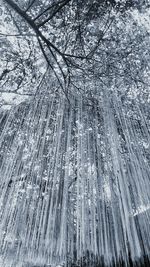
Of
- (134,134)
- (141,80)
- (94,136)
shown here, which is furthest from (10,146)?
(141,80)

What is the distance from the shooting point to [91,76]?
13.7 feet

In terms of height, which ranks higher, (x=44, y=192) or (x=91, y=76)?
(x=91, y=76)

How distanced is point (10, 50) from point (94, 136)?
8.24ft

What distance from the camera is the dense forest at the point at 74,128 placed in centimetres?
336

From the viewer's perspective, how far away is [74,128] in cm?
485

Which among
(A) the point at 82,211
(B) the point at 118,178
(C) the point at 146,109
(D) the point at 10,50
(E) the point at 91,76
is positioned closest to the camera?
(B) the point at 118,178

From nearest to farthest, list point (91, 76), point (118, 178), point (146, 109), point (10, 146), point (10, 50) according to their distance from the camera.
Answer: point (118, 178) < point (146, 109) < point (91, 76) < point (10, 50) < point (10, 146)

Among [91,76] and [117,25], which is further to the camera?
[91,76]

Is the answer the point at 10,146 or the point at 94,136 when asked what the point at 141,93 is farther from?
the point at 10,146

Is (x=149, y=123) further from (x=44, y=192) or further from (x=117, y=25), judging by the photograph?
(x=44, y=192)

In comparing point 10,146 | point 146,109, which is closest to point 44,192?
point 10,146

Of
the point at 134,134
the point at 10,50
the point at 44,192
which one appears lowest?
the point at 44,192

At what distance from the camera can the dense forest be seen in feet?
11.0

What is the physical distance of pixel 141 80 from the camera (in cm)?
389
